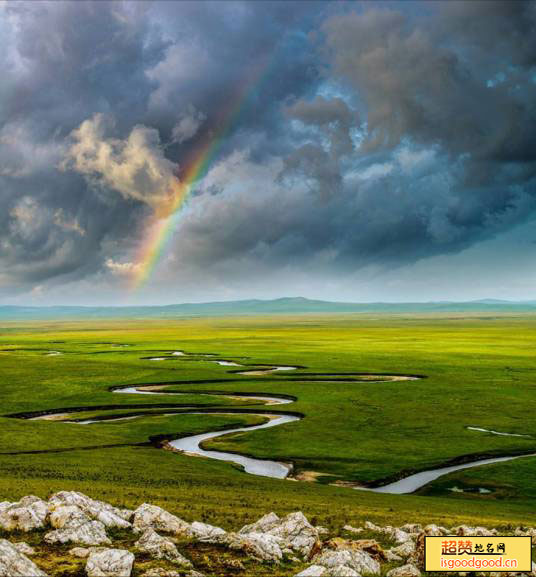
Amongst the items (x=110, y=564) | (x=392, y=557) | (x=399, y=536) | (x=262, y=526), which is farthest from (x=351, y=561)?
(x=110, y=564)

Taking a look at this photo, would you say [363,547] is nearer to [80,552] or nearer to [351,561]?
[351,561]

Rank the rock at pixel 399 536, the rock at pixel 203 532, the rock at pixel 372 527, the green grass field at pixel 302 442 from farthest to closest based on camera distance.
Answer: the green grass field at pixel 302 442 < the rock at pixel 372 527 < the rock at pixel 399 536 < the rock at pixel 203 532

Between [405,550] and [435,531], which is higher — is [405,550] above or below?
above

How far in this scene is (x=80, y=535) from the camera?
17.3 meters

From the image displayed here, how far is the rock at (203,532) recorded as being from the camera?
18297mm

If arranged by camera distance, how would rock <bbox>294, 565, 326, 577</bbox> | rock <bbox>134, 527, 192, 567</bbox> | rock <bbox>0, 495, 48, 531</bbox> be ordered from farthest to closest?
rock <bbox>0, 495, 48, 531</bbox> → rock <bbox>134, 527, 192, 567</bbox> → rock <bbox>294, 565, 326, 577</bbox>

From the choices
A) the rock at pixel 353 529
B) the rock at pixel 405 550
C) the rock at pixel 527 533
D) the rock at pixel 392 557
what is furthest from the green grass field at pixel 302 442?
the rock at pixel 392 557

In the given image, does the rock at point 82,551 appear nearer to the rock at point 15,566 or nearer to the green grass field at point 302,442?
the rock at point 15,566

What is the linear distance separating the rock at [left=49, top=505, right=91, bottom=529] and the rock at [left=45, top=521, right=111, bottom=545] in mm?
203

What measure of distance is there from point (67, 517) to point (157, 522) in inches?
123

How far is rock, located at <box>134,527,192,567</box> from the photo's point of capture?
15720mm

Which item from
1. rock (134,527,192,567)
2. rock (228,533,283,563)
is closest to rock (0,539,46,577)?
rock (134,527,192,567)

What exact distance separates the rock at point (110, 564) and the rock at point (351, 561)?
18.0 feet

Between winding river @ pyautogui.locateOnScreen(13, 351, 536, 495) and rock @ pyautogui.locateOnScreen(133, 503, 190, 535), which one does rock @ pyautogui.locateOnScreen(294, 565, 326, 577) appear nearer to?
rock @ pyautogui.locateOnScreen(133, 503, 190, 535)
